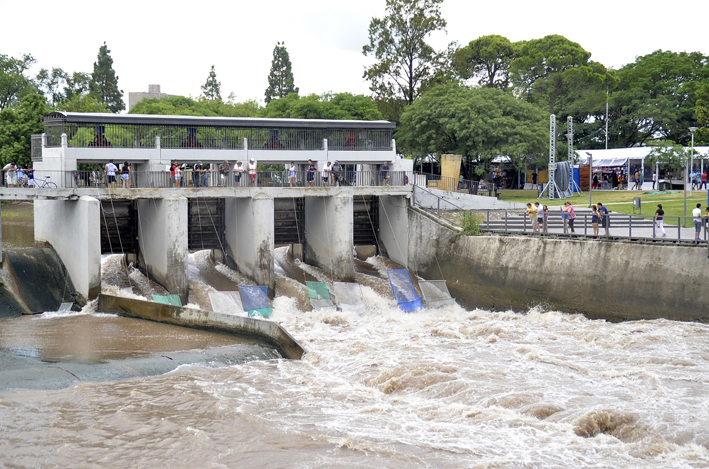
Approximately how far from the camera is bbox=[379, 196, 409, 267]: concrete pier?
3155 centimetres

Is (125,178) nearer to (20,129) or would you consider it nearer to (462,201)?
(462,201)

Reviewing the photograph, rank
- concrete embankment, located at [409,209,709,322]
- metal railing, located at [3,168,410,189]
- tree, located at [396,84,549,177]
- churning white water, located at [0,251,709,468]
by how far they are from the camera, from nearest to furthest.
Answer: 1. churning white water, located at [0,251,709,468]
2. concrete embankment, located at [409,209,709,322]
3. metal railing, located at [3,168,410,189]
4. tree, located at [396,84,549,177]

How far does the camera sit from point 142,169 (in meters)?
30.4

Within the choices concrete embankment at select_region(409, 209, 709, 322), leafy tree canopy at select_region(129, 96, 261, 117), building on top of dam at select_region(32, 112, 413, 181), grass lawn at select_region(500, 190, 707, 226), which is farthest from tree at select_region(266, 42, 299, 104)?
concrete embankment at select_region(409, 209, 709, 322)

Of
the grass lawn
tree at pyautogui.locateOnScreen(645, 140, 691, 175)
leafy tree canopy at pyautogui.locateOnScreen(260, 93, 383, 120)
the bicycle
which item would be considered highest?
leafy tree canopy at pyautogui.locateOnScreen(260, 93, 383, 120)

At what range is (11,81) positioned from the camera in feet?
203

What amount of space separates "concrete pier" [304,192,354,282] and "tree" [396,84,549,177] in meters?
13.9

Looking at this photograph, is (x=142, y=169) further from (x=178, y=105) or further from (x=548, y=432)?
(x=178, y=105)

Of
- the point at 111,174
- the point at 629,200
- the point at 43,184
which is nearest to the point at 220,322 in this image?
the point at 111,174

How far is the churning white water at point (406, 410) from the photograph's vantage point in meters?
12.5

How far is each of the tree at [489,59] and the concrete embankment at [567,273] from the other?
107 feet

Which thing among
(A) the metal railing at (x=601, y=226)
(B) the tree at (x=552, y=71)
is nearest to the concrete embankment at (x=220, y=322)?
(A) the metal railing at (x=601, y=226)

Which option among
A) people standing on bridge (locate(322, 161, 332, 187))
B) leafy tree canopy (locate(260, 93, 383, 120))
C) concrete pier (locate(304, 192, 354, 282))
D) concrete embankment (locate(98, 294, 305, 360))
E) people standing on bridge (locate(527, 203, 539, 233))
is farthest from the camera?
leafy tree canopy (locate(260, 93, 383, 120))

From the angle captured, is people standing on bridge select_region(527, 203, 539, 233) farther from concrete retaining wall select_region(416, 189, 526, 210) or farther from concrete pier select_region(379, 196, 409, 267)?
concrete pier select_region(379, 196, 409, 267)
